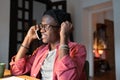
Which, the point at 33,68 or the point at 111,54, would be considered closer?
the point at 33,68

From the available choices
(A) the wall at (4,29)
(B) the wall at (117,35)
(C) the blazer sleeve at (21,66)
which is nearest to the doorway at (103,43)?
(B) the wall at (117,35)

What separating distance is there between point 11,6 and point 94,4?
186 cm

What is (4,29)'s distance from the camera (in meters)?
3.75

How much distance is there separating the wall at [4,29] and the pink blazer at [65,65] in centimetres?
249

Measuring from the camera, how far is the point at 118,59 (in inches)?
140

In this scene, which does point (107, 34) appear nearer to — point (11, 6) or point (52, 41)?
point (11, 6)

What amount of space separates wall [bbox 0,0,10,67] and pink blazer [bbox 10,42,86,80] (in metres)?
2.49

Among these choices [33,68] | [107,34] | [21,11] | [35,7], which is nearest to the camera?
[33,68]

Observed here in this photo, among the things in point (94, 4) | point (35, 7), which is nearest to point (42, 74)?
point (94, 4)

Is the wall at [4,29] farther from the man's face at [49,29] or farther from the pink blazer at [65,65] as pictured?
the man's face at [49,29]

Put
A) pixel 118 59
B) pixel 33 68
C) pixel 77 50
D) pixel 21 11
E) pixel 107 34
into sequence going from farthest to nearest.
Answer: pixel 107 34 → pixel 21 11 → pixel 118 59 → pixel 33 68 → pixel 77 50

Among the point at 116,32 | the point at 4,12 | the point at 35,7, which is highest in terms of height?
the point at 35,7

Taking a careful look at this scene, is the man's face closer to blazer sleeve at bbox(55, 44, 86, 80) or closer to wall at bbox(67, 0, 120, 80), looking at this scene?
blazer sleeve at bbox(55, 44, 86, 80)

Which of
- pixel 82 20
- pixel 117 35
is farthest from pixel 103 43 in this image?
pixel 117 35
